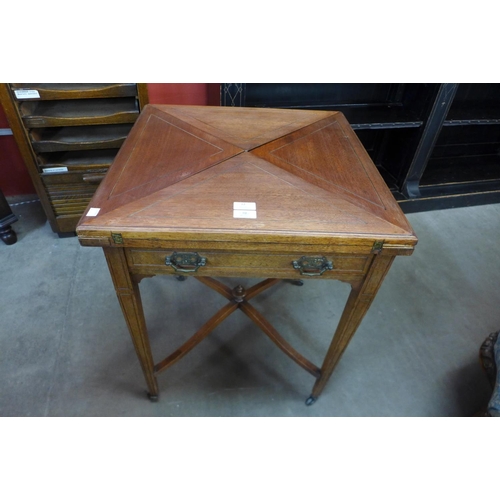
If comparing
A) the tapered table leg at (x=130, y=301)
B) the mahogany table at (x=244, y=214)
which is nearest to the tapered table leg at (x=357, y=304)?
the mahogany table at (x=244, y=214)

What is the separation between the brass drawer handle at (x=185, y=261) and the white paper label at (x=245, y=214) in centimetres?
15

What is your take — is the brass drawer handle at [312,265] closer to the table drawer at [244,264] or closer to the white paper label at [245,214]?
the table drawer at [244,264]

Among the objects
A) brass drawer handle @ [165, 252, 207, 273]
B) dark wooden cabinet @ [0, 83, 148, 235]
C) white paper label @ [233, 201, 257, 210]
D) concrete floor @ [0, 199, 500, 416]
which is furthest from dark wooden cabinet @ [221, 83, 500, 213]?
brass drawer handle @ [165, 252, 207, 273]

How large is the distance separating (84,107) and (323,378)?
175 cm

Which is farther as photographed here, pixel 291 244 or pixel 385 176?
pixel 385 176

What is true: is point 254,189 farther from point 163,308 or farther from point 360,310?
point 163,308

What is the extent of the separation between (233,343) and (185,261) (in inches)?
34.2

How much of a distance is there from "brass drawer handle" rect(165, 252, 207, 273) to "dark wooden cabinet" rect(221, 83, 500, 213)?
1.22 metres

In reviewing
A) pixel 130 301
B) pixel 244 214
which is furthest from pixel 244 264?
pixel 130 301

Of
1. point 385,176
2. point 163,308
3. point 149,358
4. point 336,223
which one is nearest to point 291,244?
point 336,223

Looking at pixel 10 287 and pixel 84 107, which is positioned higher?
pixel 84 107

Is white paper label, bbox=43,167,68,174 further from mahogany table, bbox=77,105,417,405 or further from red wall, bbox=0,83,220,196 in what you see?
mahogany table, bbox=77,105,417,405

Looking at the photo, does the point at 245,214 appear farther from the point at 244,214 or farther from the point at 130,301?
the point at 130,301

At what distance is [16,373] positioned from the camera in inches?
58.1
